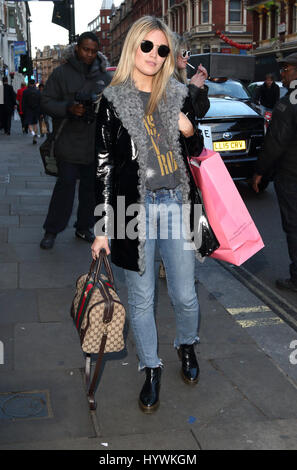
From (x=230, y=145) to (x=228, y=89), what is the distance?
105 inches

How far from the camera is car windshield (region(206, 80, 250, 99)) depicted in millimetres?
11251

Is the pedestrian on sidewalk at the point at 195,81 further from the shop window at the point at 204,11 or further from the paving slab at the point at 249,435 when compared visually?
the shop window at the point at 204,11

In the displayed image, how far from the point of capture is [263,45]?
47750 mm

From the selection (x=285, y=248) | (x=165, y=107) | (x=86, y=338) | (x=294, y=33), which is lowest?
(x=285, y=248)

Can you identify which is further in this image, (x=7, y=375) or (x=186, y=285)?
(x=7, y=375)

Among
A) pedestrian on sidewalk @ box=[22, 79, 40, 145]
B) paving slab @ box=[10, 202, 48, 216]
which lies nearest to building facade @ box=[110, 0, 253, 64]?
pedestrian on sidewalk @ box=[22, 79, 40, 145]

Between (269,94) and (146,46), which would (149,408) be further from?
(269,94)

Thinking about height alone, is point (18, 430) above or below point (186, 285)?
below

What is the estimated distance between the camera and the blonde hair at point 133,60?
9.55 feet

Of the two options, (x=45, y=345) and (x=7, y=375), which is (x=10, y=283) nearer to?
(x=45, y=345)

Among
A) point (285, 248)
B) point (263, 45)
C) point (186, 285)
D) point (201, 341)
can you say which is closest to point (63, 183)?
point (285, 248)

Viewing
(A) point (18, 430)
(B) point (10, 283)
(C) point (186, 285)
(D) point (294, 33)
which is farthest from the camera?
(D) point (294, 33)

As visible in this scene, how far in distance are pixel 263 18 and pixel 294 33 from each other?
6818mm

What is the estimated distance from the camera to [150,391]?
3.14 m
